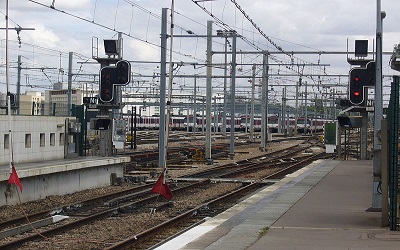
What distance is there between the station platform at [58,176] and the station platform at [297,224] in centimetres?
643

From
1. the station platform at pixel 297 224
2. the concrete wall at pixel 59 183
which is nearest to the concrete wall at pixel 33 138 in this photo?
the concrete wall at pixel 59 183

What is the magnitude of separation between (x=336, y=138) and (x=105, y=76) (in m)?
24.4

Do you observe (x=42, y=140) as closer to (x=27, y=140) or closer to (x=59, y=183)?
(x=27, y=140)

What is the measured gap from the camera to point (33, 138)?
2739 cm

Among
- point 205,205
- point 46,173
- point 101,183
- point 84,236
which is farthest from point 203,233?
point 101,183

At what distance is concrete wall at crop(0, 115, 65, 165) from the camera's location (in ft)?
82.9

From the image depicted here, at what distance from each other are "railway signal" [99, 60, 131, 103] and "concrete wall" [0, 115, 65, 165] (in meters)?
2.53

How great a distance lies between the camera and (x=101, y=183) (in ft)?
97.1

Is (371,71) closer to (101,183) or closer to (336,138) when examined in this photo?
(101,183)

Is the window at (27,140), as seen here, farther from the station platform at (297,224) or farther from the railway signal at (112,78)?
the station platform at (297,224)

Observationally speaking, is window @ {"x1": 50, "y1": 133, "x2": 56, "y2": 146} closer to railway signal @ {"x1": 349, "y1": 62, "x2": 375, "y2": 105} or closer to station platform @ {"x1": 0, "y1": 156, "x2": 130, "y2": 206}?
station platform @ {"x1": 0, "y1": 156, "x2": 130, "y2": 206}

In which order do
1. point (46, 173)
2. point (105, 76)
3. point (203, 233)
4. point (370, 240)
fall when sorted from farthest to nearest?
point (105, 76) → point (46, 173) → point (203, 233) → point (370, 240)

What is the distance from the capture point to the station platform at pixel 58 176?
72.8ft

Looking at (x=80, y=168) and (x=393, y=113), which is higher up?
(x=393, y=113)
